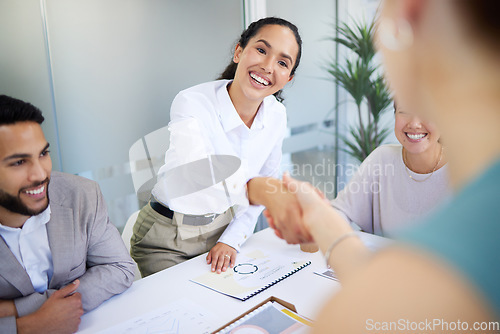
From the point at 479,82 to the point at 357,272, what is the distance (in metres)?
0.16

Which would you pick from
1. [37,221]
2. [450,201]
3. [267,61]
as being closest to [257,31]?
[267,61]

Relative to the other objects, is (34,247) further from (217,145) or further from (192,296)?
(217,145)

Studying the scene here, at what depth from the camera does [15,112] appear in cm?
109

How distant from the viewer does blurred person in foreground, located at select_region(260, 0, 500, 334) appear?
0.72 ft

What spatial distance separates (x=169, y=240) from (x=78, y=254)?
0.53 meters

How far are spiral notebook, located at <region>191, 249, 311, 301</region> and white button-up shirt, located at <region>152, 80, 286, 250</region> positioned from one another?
343 mm

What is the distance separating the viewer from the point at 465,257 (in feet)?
0.71

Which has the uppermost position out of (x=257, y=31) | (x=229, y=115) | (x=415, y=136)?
(x=257, y=31)

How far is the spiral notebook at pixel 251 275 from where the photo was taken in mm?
1090

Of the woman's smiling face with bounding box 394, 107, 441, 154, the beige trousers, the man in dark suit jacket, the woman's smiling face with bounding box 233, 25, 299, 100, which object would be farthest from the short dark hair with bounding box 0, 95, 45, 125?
the woman's smiling face with bounding box 394, 107, 441, 154

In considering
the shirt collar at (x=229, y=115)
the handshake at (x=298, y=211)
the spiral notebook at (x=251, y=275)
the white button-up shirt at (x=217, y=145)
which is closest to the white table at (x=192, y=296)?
the spiral notebook at (x=251, y=275)

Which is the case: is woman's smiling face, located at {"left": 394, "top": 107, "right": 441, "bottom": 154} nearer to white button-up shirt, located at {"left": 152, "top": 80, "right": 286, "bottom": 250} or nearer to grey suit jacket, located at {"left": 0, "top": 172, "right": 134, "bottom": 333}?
white button-up shirt, located at {"left": 152, "top": 80, "right": 286, "bottom": 250}

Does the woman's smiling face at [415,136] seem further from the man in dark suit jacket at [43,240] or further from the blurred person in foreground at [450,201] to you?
the blurred person in foreground at [450,201]

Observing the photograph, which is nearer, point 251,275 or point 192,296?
point 192,296
